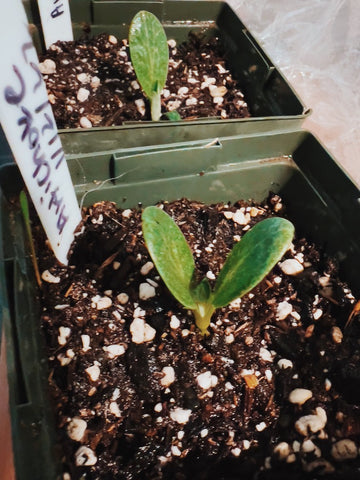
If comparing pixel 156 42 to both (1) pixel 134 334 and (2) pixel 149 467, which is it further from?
(2) pixel 149 467

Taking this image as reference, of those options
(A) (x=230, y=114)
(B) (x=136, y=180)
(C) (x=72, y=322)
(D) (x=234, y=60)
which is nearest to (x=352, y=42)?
(D) (x=234, y=60)

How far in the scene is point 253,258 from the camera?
534mm

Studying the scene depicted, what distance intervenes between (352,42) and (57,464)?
135 cm

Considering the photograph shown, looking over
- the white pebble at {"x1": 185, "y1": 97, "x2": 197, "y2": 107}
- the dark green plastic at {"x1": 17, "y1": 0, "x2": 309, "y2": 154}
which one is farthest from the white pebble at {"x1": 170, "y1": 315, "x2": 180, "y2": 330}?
the white pebble at {"x1": 185, "y1": 97, "x2": 197, "y2": 107}

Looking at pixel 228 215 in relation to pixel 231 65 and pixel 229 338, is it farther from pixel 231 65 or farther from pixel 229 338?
pixel 231 65

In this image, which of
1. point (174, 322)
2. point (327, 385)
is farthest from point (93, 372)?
point (327, 385)

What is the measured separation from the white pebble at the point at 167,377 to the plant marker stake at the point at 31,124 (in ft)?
0.83

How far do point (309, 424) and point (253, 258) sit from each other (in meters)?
0.28

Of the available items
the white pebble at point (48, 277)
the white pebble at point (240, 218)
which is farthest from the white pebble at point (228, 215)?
the white pebble at point (48, 277)

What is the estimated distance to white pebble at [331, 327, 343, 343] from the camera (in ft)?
2.34

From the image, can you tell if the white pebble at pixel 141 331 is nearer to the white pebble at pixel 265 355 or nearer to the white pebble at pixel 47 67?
the white pebble at pixel 265 355

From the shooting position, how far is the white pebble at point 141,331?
0.68m

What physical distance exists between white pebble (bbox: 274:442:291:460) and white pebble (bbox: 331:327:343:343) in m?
0.19

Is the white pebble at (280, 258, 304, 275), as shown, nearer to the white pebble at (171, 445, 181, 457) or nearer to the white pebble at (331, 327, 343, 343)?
the white pebble at (331, 327, 343, 343)
